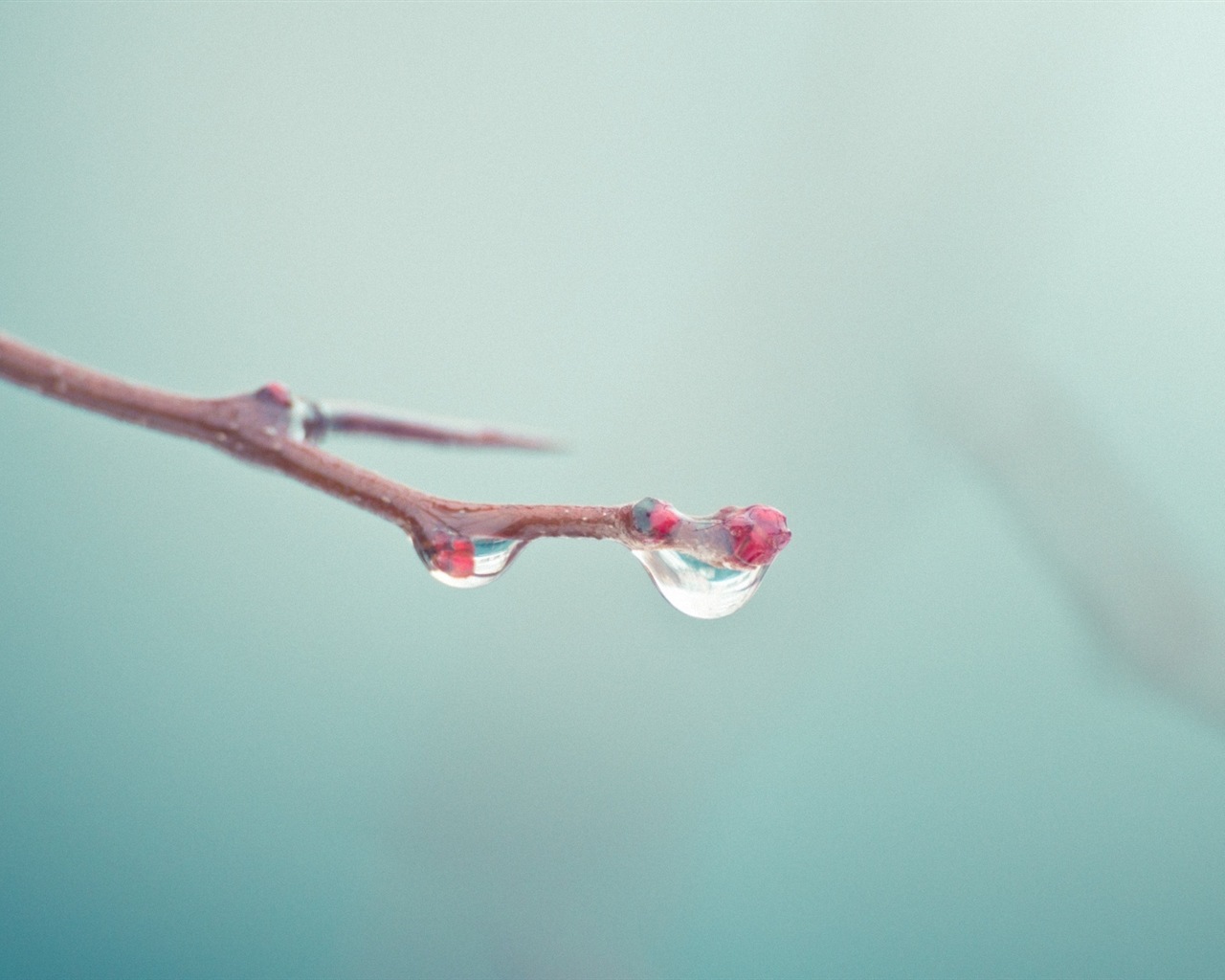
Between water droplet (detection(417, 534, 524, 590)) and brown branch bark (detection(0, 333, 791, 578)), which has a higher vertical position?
brown branch bark (detection(0, 333, 791, 578))

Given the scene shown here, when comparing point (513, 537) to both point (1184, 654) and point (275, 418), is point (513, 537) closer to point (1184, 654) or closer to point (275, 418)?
point (275, 418)

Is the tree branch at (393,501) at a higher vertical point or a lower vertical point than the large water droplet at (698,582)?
higher

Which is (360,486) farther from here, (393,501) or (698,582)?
(698,582)

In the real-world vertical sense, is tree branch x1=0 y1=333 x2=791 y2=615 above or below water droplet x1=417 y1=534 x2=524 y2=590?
above

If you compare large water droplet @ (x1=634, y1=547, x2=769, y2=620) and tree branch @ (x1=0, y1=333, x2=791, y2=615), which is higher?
tree branch @ (x1=0, y1=333, x2=791, y2=615)

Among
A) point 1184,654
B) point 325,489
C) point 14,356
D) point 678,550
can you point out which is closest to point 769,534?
point 678,550

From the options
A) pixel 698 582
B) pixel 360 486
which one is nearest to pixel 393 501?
pixel 360 486
